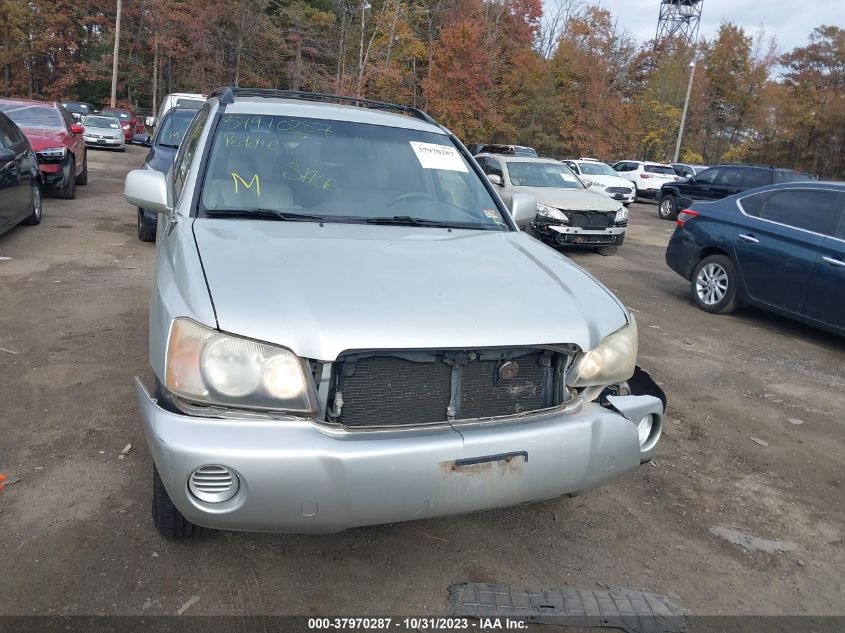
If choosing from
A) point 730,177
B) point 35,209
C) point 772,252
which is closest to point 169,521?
point 772,252

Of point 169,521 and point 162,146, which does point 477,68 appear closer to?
point 162,146

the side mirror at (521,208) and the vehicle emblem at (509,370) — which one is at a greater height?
the side mirror at (521,208)

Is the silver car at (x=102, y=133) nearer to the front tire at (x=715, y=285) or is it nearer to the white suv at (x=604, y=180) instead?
the white suv at (x=604, y=180)

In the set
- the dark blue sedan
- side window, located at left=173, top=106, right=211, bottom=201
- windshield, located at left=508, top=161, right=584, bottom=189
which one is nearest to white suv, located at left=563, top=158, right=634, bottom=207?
windshield, located at left=508, top=161, right=584, bottom=189

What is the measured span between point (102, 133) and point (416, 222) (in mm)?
25297

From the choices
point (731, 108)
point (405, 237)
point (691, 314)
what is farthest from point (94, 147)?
point (731, 108)

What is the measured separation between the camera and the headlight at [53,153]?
10742 millimetres

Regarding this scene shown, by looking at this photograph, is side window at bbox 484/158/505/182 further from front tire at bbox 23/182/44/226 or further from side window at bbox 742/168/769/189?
side window at bbox 742/168/769/189

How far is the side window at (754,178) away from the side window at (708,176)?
2.63 ft

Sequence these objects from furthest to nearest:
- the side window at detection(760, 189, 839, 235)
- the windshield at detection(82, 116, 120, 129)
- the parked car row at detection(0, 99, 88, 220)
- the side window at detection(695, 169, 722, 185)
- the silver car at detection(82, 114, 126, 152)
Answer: the windshield at detection(82, 116, 120, 129) → the silver car at detection(82, 114, 126, 152) → the side window at detection(695, 169, 722, 185) → the parked car row at detection(0, 99, 88, 220) → the side window at detection(760, 189, 839, 235)

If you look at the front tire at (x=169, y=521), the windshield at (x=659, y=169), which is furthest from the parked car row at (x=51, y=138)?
the windshield at (x=659, y=169)

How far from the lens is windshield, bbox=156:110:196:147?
9.09 m

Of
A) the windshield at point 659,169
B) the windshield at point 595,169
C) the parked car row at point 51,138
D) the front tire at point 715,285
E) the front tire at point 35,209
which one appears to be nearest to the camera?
the front tire at point 715,285

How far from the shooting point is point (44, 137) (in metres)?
10.9
